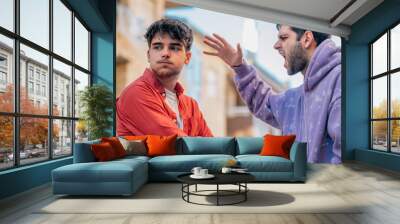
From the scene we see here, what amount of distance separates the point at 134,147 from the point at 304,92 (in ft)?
14.8

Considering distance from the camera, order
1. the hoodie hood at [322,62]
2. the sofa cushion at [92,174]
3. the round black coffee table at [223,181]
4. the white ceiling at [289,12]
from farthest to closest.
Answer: the hoodie hood at [322,62] → the white ceiling at [289,12] → the sofa cushion at [92,174] → the round black coffee table at [223,181]

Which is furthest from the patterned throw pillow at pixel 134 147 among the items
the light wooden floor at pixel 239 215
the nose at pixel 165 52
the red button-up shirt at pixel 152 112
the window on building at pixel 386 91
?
the window on building at pixel 386 91

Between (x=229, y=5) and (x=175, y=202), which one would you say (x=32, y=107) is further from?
(x=229, y=5)

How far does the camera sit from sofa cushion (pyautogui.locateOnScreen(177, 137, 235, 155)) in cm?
669

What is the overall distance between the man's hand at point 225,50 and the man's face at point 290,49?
947mm

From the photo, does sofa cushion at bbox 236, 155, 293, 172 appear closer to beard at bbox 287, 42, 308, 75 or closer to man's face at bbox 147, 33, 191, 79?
man's face at bbox 147, 33, 191, 79

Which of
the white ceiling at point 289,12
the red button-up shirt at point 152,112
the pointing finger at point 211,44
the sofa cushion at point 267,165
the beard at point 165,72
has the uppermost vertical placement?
the white ceiling at point 289,12

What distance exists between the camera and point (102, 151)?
551 centimetres

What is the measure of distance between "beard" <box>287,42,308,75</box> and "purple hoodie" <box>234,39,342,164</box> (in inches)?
7.3

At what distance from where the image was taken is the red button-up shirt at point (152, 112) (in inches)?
331

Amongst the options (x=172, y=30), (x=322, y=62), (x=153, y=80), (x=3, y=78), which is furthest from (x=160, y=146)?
(x=322, y=62)

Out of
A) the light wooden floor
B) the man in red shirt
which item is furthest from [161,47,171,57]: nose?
the light wooden floor

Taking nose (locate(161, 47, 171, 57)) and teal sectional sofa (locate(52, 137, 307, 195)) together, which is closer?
teal sectional sofa (locate(52, 137, 307, 195))

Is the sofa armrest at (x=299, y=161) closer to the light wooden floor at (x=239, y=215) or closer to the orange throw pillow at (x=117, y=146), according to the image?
the light wooden floor at (x=239, y=215)
